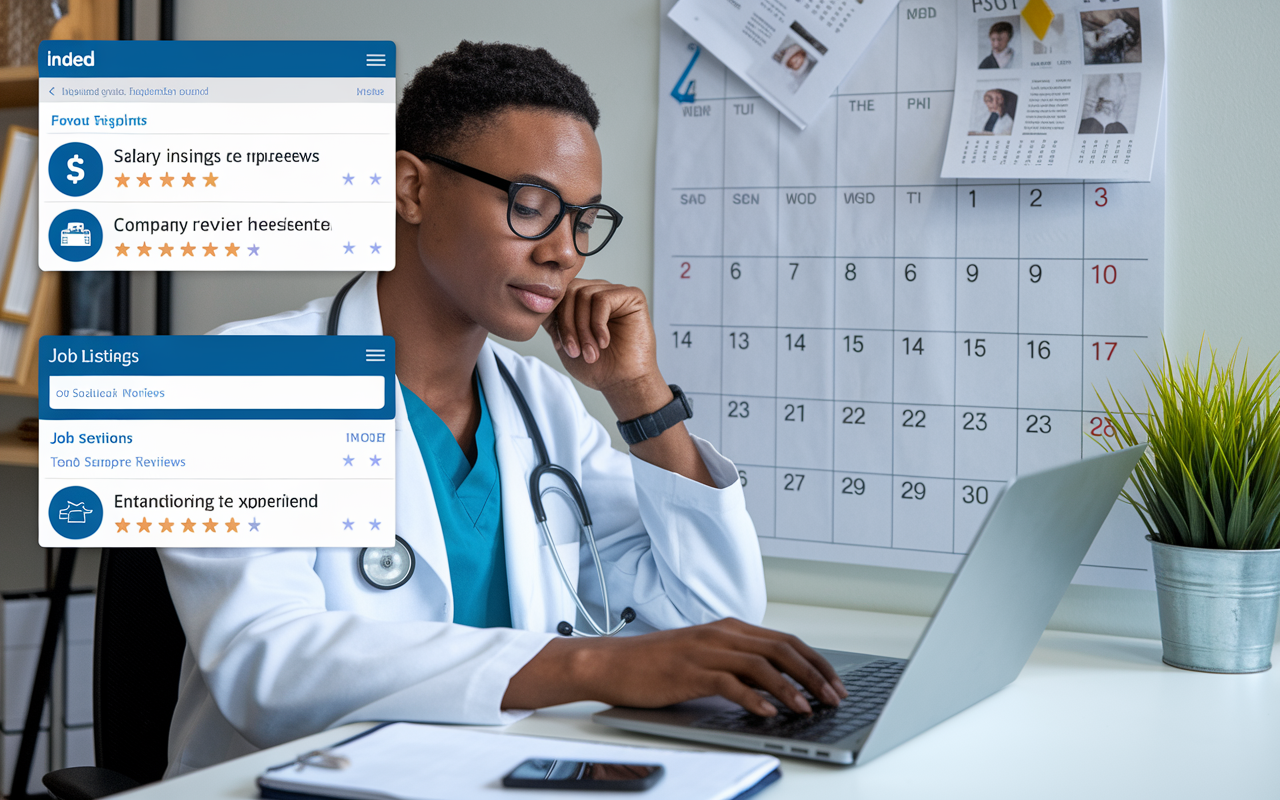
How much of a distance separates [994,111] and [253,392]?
88 cm

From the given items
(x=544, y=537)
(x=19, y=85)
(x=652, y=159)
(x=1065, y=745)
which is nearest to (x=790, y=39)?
(x=652, y=159)

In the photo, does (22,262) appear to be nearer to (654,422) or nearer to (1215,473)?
(654,422)

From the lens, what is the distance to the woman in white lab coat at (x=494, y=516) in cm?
77

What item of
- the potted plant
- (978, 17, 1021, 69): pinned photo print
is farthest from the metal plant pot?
(978, 17, 1021, 69): pinned photo print

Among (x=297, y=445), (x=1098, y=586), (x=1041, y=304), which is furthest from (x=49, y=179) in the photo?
(x=1098, y=586)

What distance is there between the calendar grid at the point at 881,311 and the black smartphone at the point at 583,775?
2.48 feet

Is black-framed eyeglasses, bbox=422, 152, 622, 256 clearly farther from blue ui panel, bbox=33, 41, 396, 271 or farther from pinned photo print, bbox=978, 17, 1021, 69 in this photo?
pinned photo print, bbox=978, 17, 1021, 69

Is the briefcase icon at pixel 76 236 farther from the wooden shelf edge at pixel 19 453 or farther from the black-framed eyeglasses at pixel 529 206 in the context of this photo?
the black-framed eyeglasses at pixel 529 206

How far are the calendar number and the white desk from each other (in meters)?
0.28

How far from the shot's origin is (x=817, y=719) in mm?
728

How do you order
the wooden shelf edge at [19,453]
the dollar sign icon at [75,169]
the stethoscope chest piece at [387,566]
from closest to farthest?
the stethoscope chest piece at [387,566]
the dollar sign icon at [75,169]
the wooden shelf edge at [19,453]

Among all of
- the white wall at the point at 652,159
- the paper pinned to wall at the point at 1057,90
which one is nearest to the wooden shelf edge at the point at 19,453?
the white wall at the point at 652,159

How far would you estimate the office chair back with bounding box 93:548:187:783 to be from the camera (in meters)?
1.07

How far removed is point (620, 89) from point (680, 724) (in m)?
0.97
